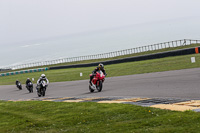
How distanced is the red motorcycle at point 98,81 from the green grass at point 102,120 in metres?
6.50

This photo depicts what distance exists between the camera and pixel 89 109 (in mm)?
11328

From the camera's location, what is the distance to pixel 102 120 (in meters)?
9.30

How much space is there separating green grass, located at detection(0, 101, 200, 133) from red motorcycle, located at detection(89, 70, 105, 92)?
6.50m

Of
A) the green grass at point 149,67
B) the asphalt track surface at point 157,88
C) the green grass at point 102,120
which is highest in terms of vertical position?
the green grass at point 149,67

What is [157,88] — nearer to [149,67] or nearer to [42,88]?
[42,88]

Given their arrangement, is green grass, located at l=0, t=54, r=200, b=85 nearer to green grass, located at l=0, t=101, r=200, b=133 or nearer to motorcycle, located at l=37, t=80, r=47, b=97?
motorcycle, located at l=37, t=80, r=47, b=97

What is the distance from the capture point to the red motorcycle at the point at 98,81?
1906 cm

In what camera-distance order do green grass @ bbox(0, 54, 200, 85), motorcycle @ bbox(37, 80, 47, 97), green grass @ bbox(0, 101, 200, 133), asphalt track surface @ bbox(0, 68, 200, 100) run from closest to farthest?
1. green grass @ bbox(0, 101, 200, 133)
2. asphalt track surface @ bbox(0, 68, 200, 100)
3. motorcycle @ bbox(37, 80, 47, 97)
4. green grass @ bbox(0, 54, 200, 85)

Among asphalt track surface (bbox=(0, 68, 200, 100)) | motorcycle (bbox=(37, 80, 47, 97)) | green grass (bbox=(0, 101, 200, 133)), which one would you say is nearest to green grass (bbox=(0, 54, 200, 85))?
asphalt track surface (bbox=(0, 68, 200, 100))

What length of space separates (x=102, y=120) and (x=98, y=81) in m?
10.4

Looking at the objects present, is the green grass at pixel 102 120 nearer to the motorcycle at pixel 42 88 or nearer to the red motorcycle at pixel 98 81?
the red motorcycle at pixel 98 81

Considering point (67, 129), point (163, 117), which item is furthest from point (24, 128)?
point (163, 117)

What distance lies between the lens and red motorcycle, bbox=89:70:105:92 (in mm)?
19062

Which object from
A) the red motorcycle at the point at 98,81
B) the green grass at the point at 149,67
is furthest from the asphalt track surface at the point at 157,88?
the green grass at the point at 149,67
